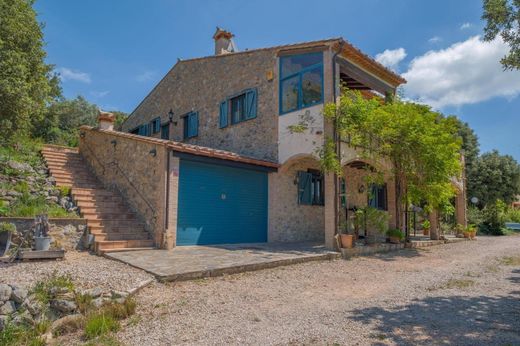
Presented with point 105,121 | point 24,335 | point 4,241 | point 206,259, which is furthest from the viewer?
point 105,121

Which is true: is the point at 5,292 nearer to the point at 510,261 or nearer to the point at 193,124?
the point at 510,261

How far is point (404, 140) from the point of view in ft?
39.1

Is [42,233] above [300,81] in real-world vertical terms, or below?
below

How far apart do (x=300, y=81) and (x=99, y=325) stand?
393 inches

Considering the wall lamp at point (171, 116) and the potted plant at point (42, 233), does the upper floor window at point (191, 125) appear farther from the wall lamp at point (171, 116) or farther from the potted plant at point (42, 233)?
the potted plant at point (42, 233)

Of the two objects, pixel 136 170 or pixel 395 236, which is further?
pixel 395 236

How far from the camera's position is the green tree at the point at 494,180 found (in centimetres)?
2795

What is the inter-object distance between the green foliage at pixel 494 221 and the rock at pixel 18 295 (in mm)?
25008

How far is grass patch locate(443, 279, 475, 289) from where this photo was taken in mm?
6852

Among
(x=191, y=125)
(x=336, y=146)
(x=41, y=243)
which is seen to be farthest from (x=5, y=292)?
(x=191, y=125)

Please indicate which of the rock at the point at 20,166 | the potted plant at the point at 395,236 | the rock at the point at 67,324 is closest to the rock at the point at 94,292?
the rock at the point at 67,324

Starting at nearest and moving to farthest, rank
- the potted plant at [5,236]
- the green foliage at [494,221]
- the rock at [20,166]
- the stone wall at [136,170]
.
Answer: the potted plant at [5,236] < the stone wall at [136,170] < the rock at [20,166] < the green foliage at [494,221]

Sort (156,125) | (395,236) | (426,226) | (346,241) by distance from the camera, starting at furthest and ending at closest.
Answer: (426,226)
(156,125)
(395,236)
(346,241)

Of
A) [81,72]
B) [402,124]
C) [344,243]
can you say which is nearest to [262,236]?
[344,243]
